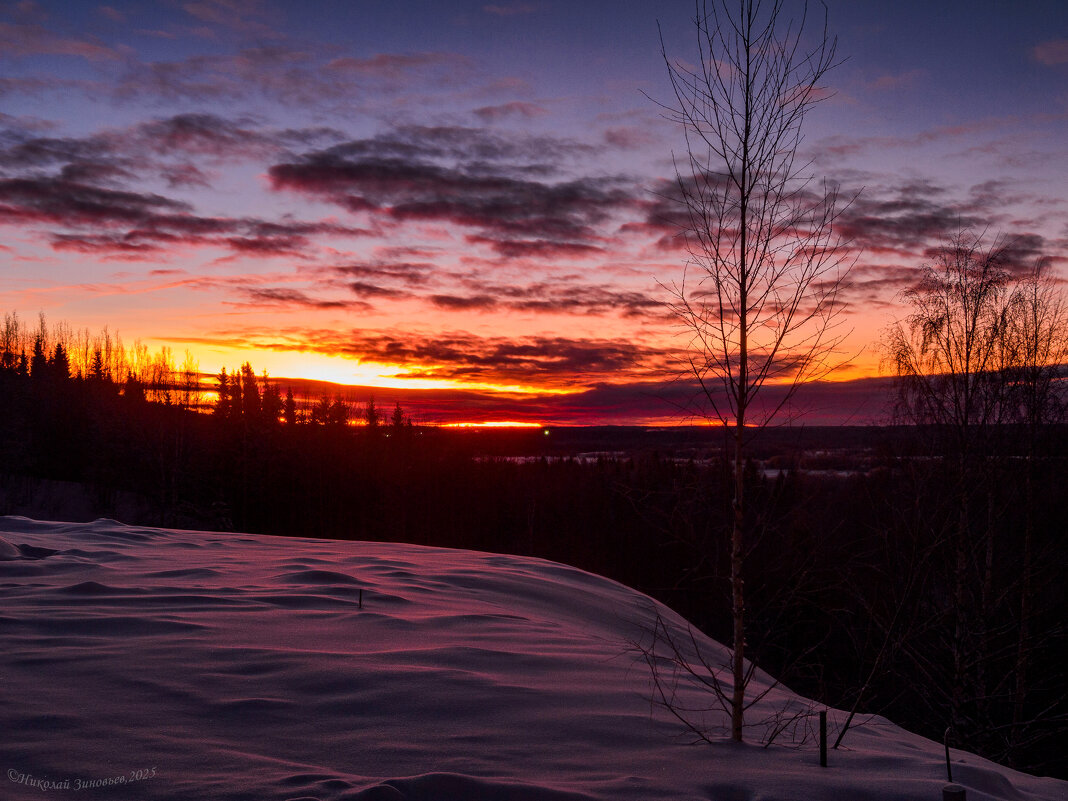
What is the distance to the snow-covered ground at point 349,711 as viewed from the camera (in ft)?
9.26

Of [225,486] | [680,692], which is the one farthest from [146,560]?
[225,486]

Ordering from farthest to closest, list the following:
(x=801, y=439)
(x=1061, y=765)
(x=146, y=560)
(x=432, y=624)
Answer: (x=1061, y=765) < (x=146, y=560) < (x=432, y=624) < (x=801, y=439)

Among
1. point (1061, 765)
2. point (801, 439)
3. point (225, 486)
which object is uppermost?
point (801, 439)

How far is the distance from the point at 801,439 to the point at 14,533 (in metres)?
10.0

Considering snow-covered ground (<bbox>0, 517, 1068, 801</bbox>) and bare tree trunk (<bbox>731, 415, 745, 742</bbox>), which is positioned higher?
bare tree trunk (<bbox>731, 415, 745, 742</bbox>)

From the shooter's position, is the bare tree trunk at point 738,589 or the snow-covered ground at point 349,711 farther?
the bare tree trunk at point 738,589

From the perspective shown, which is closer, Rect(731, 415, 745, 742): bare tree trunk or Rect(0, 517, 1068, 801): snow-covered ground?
Rect(0, 517, 1068, 801): snow-covered ground

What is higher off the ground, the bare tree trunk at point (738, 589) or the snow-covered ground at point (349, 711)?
the bare tree trunk at point (738, 589)

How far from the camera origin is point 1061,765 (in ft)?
50.7

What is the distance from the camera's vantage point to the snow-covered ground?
282 centimetres

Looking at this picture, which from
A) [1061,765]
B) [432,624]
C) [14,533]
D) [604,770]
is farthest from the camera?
[1061,765]

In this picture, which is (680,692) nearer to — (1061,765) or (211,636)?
(211,636)

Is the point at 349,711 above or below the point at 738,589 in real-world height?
below

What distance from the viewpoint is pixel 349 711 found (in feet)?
11.8
